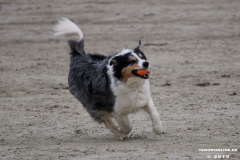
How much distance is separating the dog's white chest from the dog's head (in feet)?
0.41

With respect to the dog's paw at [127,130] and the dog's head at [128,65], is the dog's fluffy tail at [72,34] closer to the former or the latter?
the dog's head at [128,65]

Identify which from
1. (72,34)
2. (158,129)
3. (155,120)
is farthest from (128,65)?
(72,34)

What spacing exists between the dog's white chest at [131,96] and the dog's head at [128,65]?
12cm

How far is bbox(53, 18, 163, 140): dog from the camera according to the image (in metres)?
5.02

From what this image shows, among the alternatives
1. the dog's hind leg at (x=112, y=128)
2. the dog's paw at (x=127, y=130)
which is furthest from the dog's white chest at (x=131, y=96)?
the dog's hind leg at (x=112, y=128)

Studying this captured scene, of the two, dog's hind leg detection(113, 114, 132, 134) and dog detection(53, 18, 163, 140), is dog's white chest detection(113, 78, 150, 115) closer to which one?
dog detection(53, 18, 163, 140)

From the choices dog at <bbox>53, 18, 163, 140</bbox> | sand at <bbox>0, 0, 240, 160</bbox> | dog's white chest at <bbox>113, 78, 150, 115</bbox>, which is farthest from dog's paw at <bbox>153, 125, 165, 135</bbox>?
dog's white chest at <bbox>113, 78, 150, 115</bbox>

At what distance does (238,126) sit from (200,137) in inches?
27.8

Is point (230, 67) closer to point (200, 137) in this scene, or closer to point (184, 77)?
point (184, 77)

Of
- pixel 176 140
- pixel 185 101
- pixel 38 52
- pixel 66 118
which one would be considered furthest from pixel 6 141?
pixel 38 52

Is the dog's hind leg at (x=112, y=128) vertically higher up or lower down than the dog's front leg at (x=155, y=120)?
lower down

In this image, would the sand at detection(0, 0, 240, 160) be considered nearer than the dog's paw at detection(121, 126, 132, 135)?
Yes

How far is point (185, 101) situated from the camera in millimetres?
6906

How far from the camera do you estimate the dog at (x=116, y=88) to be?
5.02 m
